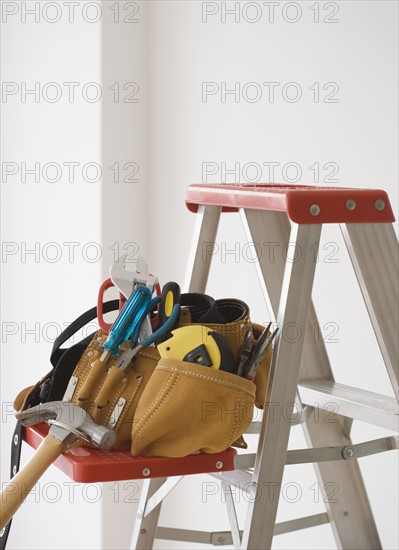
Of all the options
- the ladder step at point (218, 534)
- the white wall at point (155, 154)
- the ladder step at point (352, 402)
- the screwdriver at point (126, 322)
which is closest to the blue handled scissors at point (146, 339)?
the screwdriver at point (126, 322)

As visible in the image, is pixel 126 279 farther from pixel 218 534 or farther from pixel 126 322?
pixel 218 534

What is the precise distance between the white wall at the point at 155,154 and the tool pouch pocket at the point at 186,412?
2.94 ft

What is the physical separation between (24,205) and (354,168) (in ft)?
3.35

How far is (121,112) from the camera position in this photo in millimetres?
2617

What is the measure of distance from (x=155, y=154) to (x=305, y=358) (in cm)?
112

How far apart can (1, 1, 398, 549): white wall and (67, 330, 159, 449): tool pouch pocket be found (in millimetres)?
878

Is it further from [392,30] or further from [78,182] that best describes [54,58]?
[392,30]

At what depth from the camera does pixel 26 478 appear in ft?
4.16

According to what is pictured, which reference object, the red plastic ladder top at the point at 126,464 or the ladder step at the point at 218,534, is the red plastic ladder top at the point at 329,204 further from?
the ladder step at the point at 218,534

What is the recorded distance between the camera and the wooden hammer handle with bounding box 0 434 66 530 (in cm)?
123

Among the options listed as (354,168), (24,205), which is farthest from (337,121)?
(24,205)

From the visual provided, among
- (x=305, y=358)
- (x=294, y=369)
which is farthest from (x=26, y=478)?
(x=305, y=358)

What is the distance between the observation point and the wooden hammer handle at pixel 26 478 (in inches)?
48.6

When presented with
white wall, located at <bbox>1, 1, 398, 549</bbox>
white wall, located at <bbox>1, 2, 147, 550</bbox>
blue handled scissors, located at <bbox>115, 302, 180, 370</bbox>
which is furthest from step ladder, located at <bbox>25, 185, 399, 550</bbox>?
white wall, located at <bbox>1, 2, 147, 550</bbox>
